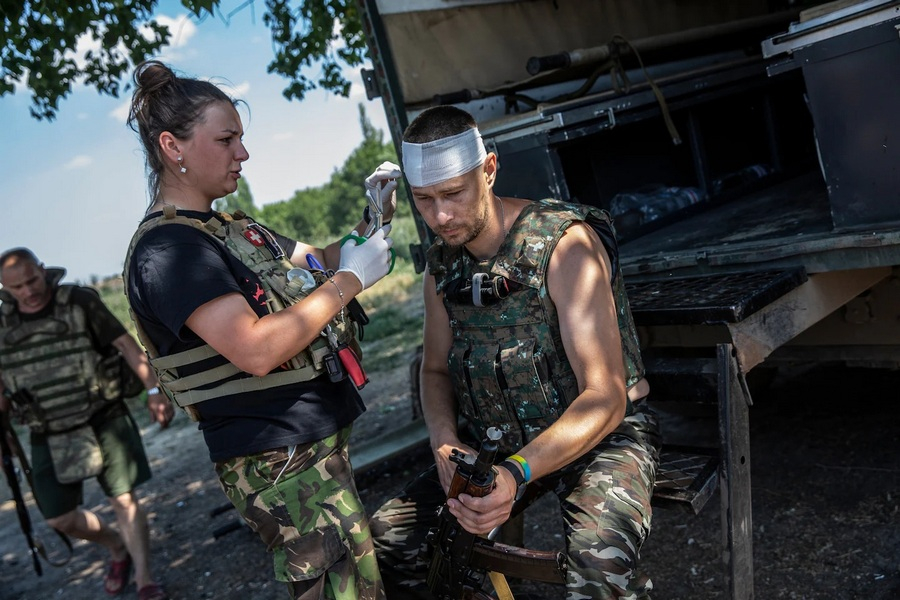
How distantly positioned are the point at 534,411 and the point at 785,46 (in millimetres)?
1497

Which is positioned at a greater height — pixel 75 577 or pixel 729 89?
pixel 729 89

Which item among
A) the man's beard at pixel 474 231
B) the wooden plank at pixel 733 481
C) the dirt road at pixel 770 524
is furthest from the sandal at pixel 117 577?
the wooden plank at pixel 733 481

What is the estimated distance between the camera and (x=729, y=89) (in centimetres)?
454

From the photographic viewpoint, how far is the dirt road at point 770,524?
3062 millimetres

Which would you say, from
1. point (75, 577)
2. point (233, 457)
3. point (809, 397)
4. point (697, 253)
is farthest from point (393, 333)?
point (233, 457)

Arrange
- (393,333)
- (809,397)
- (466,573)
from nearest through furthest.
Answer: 1. (466,573)
2. (809,397)
3. (393,333)

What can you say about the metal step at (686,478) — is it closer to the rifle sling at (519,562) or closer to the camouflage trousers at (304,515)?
the rifle sling at (519,562)

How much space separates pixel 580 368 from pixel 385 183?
0.89 metres

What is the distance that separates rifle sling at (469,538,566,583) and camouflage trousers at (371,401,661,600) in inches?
3.4

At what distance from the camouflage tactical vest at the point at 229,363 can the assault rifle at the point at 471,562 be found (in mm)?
533

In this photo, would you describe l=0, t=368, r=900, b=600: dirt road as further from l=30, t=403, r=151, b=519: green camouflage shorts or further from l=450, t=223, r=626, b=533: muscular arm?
l=450, t=223, r=626, b=533: muscular arm

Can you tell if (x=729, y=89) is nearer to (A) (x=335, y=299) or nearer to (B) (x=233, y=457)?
(A) (x=335, y=299)

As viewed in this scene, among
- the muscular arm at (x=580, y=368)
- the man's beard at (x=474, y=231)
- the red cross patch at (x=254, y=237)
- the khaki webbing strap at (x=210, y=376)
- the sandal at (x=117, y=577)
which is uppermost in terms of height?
the red cross patch at (x=254, y=237)

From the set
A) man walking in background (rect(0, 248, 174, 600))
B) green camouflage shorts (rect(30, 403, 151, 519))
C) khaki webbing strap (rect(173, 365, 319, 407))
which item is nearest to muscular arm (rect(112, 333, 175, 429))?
man walking in background (rect(0, 248, 174, 600))
